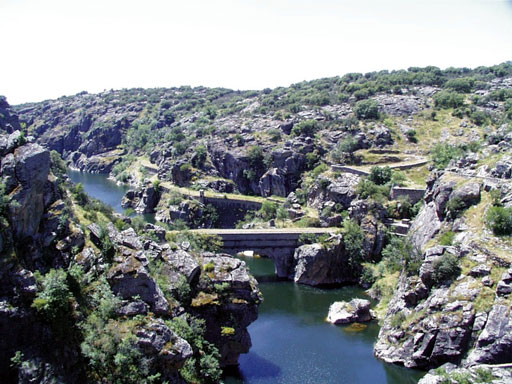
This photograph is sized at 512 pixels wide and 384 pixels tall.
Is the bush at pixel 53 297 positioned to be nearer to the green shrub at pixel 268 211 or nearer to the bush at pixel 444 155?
the green shrub at pixel 268 211

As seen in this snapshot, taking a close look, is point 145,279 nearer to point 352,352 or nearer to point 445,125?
point 352,352

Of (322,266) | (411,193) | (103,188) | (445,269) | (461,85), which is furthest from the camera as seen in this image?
(103,188)

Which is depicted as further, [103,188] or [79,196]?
[103,188]

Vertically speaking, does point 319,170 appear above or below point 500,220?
below

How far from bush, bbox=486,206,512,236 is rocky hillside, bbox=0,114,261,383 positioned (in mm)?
26778

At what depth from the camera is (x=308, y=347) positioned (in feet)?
174

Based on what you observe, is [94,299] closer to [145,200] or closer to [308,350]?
[308,350]

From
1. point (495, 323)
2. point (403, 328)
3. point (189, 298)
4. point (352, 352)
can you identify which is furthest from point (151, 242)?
point (495, 323)

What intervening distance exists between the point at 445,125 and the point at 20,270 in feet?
341

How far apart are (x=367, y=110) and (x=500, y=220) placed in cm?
7364

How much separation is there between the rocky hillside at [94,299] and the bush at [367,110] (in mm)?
85381

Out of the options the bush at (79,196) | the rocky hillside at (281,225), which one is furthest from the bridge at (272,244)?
the bush at (79,196)

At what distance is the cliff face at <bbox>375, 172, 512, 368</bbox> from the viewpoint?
148ft

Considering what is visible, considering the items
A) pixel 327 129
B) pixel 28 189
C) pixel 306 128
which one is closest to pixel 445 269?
pixel 28 189
